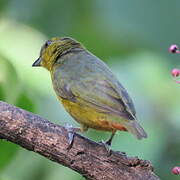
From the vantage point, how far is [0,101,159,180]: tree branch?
500cm

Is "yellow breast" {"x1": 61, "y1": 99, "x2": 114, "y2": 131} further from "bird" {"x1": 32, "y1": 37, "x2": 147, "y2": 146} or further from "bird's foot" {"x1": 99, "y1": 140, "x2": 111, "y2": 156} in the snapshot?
"bird's foot" {"x1": 99, "y1": 140, "x2": 111, "y2": 156}

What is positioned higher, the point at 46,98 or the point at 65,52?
the point at 65,52

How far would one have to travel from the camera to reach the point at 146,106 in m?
6.95

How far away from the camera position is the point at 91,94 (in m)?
5.57

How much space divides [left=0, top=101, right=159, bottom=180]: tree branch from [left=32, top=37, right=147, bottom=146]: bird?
9.6 inches

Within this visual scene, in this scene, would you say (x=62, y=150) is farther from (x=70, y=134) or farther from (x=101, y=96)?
(x=101, y=96)

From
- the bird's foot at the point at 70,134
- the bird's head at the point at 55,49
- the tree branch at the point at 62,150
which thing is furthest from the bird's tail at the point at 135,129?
the bird's head at the point at 55,49

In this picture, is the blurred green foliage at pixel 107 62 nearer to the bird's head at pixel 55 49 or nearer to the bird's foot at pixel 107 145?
the bird's head at pixel 55 49

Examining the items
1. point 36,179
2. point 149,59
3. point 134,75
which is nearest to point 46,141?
point 36,179

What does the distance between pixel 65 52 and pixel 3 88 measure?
3.48ft

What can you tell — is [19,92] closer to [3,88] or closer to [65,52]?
[3,88]

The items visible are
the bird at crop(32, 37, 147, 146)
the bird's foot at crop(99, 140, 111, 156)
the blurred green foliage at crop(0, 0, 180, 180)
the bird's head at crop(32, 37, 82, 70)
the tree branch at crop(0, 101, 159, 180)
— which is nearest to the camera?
the tree branch at crop(0, 101, 159, 180)

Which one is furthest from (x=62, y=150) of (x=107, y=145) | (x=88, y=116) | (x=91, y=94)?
(x=91, y=94)

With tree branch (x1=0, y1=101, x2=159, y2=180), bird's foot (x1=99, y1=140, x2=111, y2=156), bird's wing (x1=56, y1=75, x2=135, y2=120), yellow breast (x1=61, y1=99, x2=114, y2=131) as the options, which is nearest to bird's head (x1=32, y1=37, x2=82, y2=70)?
bird's wing (x1=56, y1=75, x2=135, y2=120)
